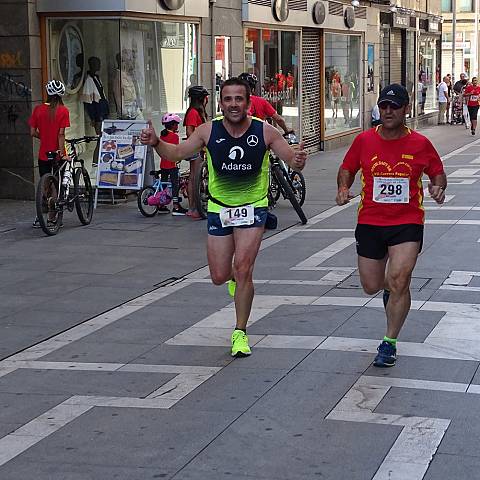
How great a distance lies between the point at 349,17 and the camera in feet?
A: 91.7

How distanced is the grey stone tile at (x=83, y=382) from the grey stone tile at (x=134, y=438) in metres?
0.40

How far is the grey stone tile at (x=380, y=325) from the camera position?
7742 mm

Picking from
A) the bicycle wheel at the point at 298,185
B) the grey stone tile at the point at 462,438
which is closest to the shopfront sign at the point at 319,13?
the bicycle wheel at the point at 298,185

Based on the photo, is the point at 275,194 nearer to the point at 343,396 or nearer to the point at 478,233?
the point at 478,233

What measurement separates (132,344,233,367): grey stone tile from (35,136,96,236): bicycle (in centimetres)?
539

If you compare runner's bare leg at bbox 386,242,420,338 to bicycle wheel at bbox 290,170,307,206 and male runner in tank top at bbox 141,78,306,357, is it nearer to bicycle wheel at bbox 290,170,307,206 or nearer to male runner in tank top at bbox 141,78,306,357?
male runner in tank top at bbox 141,78,306,357

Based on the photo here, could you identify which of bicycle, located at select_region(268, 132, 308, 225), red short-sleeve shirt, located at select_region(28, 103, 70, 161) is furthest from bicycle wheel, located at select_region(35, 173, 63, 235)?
bicycle, located at select_region(268, 132, 308, 225)

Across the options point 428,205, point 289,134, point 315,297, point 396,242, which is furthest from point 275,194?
point 396,242

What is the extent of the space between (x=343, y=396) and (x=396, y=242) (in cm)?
111

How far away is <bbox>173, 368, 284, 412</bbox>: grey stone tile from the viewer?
614 centimetres

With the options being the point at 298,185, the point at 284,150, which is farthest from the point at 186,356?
the point at 298,185

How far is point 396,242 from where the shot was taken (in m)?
6.84

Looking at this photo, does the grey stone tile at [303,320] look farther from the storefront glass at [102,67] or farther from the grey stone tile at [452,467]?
the storefront glass at [102,67]

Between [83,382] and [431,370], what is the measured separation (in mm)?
2157
